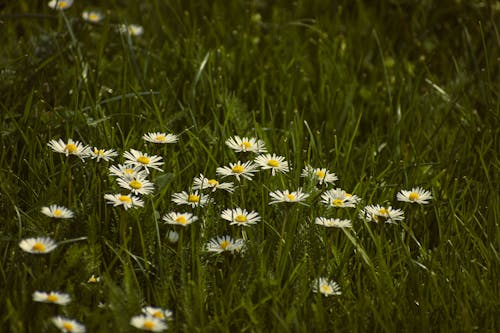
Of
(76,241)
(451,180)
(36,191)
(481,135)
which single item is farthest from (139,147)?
(481,135)

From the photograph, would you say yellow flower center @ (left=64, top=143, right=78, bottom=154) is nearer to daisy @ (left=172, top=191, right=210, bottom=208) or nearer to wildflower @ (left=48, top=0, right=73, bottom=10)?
daisy @ (left=172, top=191, right=210, bottom=208)

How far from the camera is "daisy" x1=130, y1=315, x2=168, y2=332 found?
5.54 ft

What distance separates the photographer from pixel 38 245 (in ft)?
6.04

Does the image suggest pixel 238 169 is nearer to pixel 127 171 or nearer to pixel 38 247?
pixel 127 171

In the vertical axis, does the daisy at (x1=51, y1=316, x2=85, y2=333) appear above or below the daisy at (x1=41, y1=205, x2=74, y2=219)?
below

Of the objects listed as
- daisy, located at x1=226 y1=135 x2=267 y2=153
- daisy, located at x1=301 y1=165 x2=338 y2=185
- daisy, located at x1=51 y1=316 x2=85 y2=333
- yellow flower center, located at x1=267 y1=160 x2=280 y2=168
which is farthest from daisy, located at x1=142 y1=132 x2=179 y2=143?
daisy, located at x1=51 y1=316 x2=85 y2=333

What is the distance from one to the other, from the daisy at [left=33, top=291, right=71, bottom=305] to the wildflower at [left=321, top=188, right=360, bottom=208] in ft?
2.49

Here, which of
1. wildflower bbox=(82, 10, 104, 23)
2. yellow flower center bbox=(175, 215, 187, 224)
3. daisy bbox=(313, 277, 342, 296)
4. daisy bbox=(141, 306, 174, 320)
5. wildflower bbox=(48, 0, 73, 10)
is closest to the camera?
daisy bbox=(141, 306, 174, 320)

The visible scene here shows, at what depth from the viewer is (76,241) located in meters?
2.06

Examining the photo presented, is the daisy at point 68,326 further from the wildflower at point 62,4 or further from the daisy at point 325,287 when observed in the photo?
the wildflower at point 62,4

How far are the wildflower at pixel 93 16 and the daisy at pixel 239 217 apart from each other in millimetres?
1415

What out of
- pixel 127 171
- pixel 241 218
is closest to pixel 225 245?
pixel 241 218

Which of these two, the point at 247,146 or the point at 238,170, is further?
the point at 247,146

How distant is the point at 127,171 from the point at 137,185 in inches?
3.1
